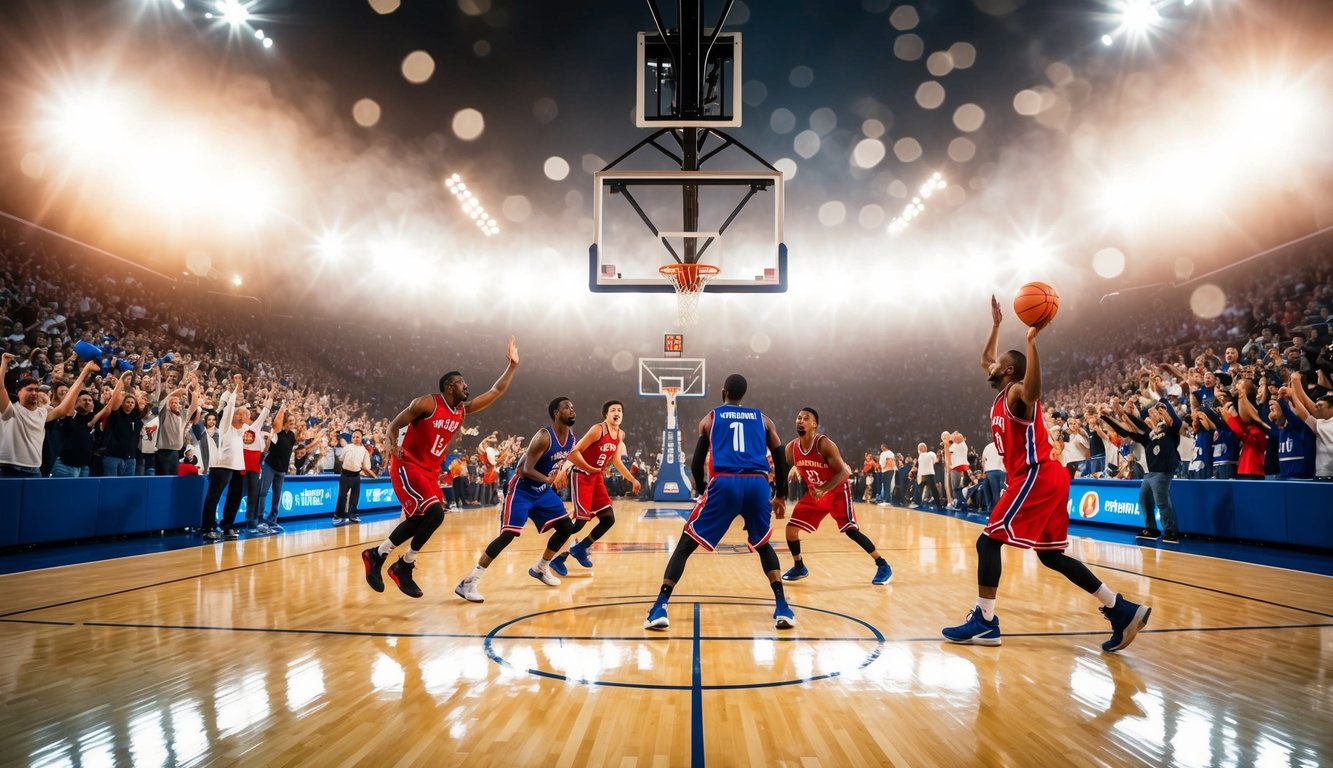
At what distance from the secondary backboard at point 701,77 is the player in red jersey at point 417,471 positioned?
5924mm

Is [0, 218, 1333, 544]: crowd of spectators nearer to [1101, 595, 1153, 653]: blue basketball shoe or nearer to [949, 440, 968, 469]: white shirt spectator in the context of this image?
[949, 440, 968, 469]: white shirt spectator

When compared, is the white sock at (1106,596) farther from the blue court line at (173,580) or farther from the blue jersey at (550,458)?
the blue court line at (173,580)

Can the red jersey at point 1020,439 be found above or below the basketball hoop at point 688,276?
below

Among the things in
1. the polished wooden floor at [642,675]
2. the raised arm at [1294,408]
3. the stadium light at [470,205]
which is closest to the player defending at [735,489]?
the polished wooden floor at [642,675]

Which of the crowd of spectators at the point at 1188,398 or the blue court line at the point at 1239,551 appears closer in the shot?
the blue court line at the point at 1239,551

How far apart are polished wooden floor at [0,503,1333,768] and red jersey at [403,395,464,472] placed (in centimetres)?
114

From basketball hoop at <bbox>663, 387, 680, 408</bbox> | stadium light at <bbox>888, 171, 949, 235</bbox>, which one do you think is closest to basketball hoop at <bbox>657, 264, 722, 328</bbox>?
basketball hoop at <bbox>663, 387, 680, 408</bbox>

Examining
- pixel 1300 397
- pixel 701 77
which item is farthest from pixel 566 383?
pixel 1300 397

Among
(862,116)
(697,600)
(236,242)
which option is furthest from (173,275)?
(697,600)

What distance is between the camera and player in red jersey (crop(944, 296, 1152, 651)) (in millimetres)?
4023

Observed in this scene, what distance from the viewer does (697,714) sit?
3.01 metres

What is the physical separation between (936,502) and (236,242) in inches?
894

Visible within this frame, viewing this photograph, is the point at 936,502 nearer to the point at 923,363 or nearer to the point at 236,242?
the point at 923,363

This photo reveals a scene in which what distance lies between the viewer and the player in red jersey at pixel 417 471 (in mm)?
5539
